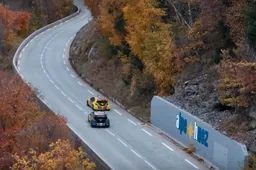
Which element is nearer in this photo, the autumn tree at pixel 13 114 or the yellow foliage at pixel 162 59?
the autumn tree at pixel 13 114

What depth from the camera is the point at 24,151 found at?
3597cm

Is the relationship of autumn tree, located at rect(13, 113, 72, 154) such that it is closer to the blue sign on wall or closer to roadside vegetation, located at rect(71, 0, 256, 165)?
Result: the blue sign on wall

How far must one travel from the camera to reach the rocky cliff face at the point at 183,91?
36.8 meters

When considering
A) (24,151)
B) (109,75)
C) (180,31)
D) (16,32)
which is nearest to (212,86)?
(180,31)

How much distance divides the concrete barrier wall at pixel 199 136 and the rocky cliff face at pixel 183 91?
1.76 ft

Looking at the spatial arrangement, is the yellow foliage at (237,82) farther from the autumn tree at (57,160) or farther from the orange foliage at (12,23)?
the orange foliage at (12,23)

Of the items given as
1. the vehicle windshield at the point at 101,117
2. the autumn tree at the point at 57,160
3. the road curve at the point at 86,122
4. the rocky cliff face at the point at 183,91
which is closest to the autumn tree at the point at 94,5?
the rocky cliff face at the point at 183,91

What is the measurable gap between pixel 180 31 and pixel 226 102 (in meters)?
12.1

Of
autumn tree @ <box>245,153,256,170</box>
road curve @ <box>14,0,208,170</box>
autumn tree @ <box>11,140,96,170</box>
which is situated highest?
autumn tree @ <box>11,140,96,170</box>

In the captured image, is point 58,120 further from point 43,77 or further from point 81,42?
point 81,42

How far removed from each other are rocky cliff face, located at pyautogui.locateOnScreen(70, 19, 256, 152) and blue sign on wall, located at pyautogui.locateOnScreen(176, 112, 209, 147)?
68cm

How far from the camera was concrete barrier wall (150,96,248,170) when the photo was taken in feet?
113

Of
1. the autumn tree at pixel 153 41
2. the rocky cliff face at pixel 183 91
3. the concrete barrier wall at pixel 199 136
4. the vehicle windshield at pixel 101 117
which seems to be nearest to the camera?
the concrete barrier wall at pixel 199 136

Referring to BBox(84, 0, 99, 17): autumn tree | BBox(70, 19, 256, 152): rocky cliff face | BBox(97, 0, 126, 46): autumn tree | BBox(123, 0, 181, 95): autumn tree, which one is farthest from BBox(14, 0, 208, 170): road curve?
BBox(84, 0, 99, 17): autumn tree
